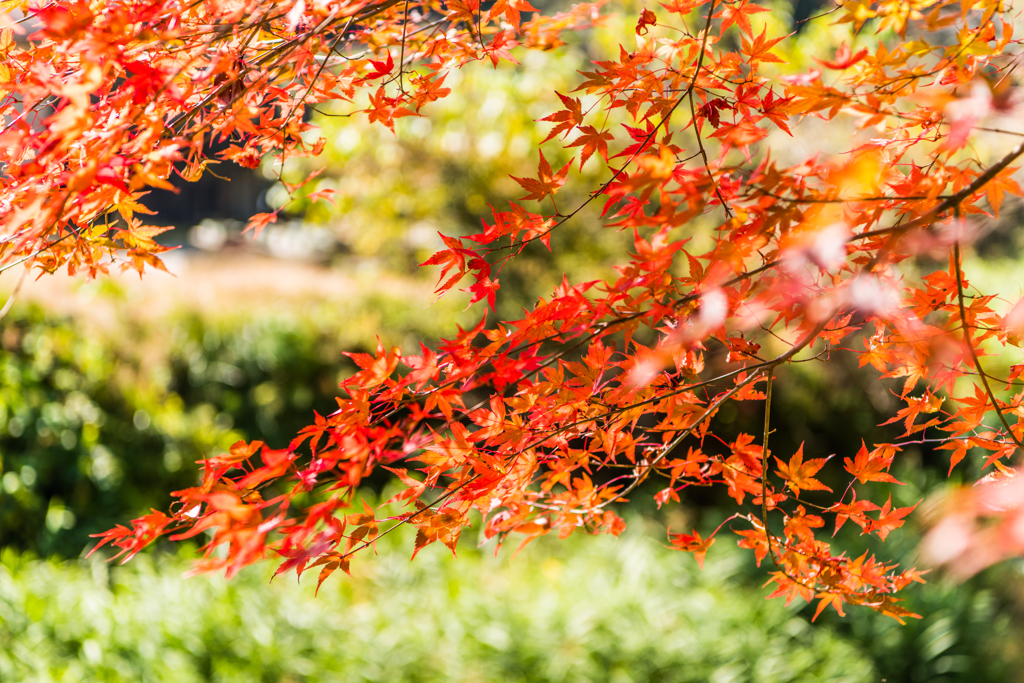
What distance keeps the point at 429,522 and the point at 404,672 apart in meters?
1.65

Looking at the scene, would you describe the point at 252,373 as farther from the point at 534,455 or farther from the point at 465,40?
the point at 534,455

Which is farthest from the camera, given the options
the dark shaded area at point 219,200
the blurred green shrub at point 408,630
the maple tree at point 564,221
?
the dark shaded area at point 219,200

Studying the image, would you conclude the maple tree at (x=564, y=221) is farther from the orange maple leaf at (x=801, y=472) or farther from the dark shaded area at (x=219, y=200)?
the dark shaded area at (x=219, y=200)

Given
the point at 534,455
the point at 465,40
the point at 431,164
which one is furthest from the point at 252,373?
the point at 534,455

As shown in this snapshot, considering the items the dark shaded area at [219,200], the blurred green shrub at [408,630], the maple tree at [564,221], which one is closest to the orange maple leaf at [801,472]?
the maple tree at [564,221]

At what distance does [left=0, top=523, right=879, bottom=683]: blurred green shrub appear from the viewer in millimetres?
2434

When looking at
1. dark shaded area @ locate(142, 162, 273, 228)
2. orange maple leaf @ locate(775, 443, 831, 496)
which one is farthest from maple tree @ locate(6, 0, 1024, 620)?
dark shaded area @ locate(142, 162, 273, 228)

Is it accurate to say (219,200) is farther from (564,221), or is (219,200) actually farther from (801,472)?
(801,472)

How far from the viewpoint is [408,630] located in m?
2.59

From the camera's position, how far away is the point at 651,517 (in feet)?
13.3

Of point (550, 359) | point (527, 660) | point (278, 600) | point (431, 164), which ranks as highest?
point (550, 359)

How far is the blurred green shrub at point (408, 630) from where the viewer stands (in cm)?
243

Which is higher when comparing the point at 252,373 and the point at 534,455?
the point at 534,455

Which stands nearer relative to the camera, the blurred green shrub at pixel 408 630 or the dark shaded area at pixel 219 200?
the blurred green shrub at pixel 408 630
